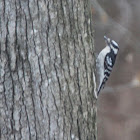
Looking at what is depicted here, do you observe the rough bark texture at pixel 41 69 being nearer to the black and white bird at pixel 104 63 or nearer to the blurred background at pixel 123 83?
the black and white bird at pixel 104 63

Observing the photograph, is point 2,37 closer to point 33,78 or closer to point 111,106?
point 33,78

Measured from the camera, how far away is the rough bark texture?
9.56 ft

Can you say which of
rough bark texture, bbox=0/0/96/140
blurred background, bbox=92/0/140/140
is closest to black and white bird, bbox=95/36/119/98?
rough bark texture, bbox=0/0/96/140

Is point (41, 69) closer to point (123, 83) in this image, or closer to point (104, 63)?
point (104, 63)

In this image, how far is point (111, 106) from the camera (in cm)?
796

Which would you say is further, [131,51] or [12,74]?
[131,51]

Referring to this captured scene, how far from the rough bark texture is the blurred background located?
4.44 m

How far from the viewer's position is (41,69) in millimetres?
2971

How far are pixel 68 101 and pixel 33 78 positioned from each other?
1.00ft

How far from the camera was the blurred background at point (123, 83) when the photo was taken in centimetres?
765

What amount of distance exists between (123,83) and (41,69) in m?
5.16

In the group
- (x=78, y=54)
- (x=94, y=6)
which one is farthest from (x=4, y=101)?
(x=94, y=6)

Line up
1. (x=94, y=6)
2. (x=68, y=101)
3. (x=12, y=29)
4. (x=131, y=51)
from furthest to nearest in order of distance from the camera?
(x=131, y=51), (x=94, y=6), (x=68, y=101), (x=12, y=29)

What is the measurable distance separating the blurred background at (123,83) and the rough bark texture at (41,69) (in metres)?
4.44
